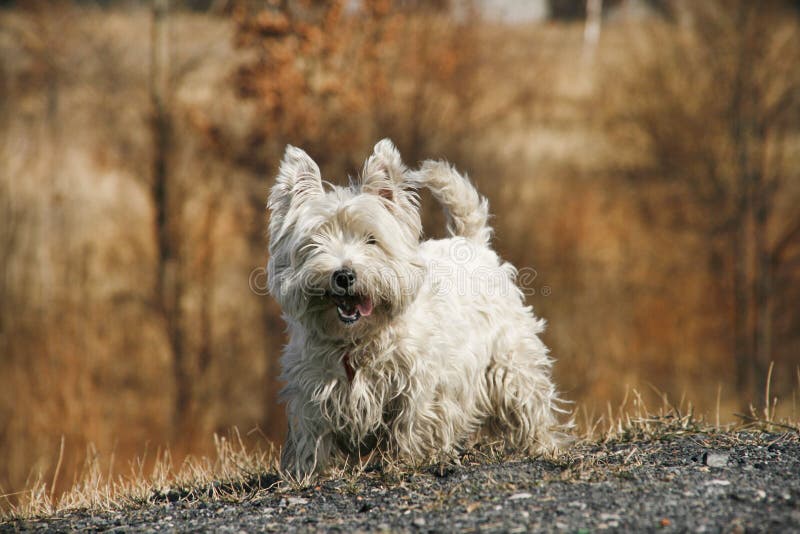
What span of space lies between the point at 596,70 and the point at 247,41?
886 cm

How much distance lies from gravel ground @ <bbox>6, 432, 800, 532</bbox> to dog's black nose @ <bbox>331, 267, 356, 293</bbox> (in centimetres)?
101

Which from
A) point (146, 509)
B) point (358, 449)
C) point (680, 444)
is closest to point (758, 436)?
point (680, 444)

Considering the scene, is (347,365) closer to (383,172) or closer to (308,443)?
(308,443)

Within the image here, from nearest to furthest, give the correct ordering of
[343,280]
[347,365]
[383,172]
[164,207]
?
[343,280]
[347,365]
[383,172]
[164,207]

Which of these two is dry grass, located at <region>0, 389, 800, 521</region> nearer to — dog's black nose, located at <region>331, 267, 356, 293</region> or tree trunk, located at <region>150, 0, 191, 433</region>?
dog's black nose, located at <region>331, 267, 356, 293</region>

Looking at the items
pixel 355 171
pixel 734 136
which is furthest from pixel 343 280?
pixel 734 136

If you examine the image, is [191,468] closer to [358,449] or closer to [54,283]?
[358,449]

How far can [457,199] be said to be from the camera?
19.6ft

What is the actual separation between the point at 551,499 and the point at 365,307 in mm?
1461

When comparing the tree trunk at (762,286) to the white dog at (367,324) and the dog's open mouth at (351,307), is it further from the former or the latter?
the dog's open mouth at (351,307)

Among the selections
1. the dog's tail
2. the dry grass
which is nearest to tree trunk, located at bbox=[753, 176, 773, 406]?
the dry grass

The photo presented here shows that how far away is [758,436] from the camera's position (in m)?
4.99

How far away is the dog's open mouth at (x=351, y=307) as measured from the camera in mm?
4621

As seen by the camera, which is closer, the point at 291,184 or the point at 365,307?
the point at 365,307
